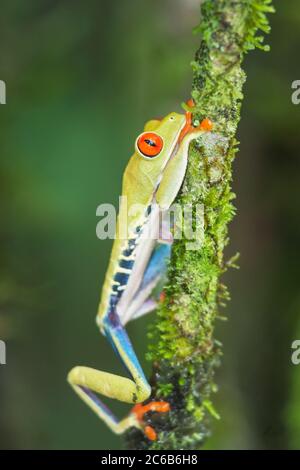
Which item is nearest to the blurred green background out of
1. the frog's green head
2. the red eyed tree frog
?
the red eyed tree frog

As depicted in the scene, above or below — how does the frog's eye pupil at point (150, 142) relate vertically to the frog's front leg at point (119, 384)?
above

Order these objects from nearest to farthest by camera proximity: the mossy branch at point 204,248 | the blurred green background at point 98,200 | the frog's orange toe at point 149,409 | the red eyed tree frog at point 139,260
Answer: the mossy branch at point 204,248 < the red eyed tree frog at point 139,260 < the frog's orange toe at point 149,409 < the blurred green background at point 98,200

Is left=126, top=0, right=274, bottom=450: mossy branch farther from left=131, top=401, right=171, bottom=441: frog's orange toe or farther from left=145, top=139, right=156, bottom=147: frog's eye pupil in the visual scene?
left=145, top=139, right=156, bottom=147: frog's eye pupil

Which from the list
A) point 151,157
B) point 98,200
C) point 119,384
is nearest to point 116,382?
point 119,384

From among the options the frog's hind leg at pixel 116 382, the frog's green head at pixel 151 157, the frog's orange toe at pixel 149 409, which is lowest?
the frog's orange toe at pixel 149 409

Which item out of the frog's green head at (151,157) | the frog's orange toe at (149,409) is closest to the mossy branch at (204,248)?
the frog's orange toe at (149,409)

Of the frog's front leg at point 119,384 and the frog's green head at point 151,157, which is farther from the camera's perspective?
the frog's front leg at point 119,384

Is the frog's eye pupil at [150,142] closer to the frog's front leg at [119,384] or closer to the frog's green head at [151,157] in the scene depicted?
the frog's green head at [151,157]

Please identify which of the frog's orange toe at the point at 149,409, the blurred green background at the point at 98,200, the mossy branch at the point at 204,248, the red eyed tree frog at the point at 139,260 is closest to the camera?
the mossy branch at the point at 204,248
